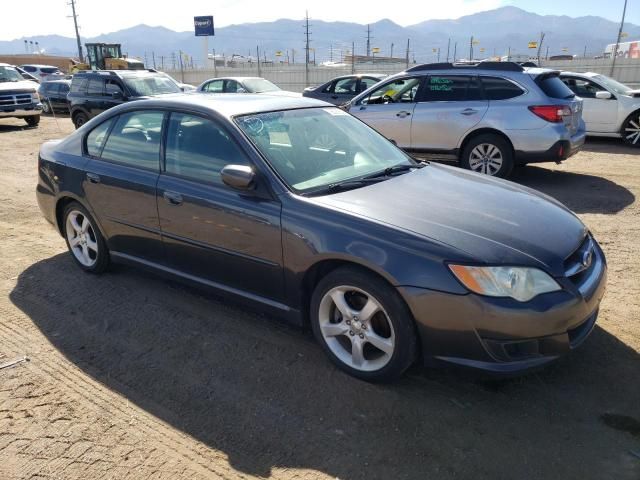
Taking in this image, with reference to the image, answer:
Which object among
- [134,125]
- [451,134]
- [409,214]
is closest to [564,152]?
[451,134]

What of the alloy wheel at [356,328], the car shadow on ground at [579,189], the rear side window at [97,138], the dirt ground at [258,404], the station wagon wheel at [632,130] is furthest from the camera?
the station wagon wheel at [632,130]

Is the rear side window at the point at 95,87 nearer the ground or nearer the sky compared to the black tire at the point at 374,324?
nearer the sky

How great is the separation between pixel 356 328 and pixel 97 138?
2923mm

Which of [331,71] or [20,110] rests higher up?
[331,71]

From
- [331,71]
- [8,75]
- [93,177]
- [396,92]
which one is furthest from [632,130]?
[331,71]

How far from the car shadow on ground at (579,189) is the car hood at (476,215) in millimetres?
3574

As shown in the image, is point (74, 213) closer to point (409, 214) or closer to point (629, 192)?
point (409, 214)

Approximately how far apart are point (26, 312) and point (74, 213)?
104 centimetres

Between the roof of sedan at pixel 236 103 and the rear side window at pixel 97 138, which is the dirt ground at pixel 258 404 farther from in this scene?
the roof of sedan at pixel 236 103

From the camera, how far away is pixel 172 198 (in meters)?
3.77

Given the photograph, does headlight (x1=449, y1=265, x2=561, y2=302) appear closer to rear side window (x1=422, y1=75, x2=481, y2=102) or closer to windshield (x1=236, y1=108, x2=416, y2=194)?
windshield (x1=236, y1=108, x2=416, y2=194)

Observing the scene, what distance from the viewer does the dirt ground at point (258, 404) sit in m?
2.54

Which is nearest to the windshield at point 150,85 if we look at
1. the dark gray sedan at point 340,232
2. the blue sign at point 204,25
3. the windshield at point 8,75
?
the windshield at point 8,75

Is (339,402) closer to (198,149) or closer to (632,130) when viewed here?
(198,149)
